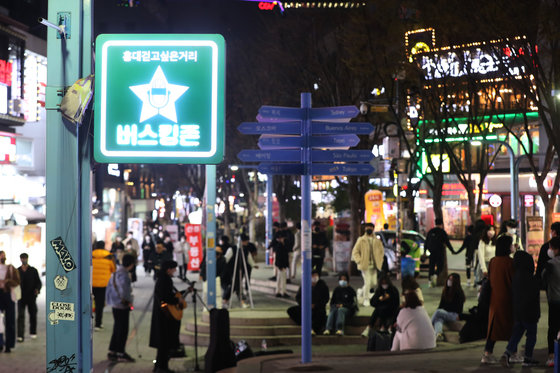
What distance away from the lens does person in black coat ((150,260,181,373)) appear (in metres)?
12.8

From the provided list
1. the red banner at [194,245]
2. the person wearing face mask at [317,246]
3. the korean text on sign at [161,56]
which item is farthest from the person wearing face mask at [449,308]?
the red banner at [194,245]

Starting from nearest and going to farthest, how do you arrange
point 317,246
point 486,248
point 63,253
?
point 63,253 → point 486,248 → point 317,246

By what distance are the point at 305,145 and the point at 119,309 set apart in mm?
5238

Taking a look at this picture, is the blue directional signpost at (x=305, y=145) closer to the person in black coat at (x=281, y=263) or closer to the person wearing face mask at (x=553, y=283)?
the person wearing face mask at (x=553, y=283)

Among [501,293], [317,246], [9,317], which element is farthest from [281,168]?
[317,246]

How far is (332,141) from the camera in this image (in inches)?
428

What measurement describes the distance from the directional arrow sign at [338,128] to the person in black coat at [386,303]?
4392 millimetres

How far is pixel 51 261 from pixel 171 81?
1.40m

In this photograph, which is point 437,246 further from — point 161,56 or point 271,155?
point 161,56

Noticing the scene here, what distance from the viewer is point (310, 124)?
1091cm

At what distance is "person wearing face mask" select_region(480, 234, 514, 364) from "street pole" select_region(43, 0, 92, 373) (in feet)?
21.3

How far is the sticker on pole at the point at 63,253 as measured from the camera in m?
5.19

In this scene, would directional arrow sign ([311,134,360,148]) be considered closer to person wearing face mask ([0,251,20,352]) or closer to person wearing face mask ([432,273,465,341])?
person wearing face mask ([432,273,465,341])

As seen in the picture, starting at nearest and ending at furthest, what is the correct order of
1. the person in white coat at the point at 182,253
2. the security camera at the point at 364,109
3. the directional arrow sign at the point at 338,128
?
the directional arrow sign at the point at 338,128, the security camera at the point at 364,109, the person in white coat at the point at 182,253
